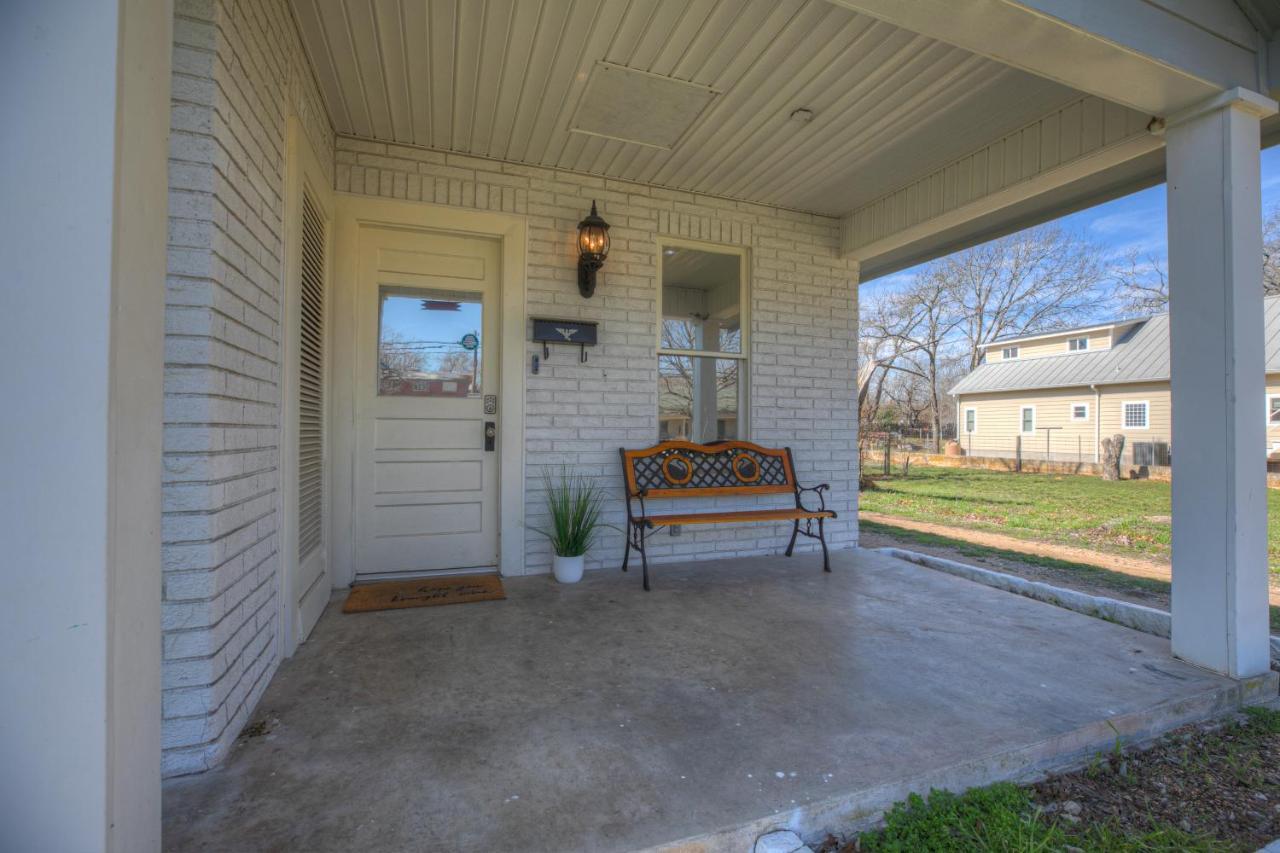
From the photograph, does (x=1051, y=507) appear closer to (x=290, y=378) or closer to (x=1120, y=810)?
(x=1120, y=810)

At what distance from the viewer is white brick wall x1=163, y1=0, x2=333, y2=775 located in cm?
156

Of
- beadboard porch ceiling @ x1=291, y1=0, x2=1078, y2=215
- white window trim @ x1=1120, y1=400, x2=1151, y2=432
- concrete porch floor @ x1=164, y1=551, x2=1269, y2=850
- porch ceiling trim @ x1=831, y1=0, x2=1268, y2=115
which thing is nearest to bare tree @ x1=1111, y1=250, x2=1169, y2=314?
white window trim @ x1=1120, y1=400, x2=1151, y2=432

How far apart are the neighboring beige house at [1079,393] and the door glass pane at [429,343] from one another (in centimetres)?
1539

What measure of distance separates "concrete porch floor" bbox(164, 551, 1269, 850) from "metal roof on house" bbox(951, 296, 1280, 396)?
53.6ft

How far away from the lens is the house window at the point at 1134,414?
15.2 metres

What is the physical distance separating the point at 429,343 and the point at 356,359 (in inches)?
17.2

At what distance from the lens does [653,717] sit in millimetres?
1945

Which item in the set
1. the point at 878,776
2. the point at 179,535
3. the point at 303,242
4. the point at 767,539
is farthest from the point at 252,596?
the point at 767,539

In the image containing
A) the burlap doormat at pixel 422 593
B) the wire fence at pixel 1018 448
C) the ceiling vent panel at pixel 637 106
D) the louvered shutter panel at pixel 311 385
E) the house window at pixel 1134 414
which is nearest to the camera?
the louvered shutter panel at pixel 311 385

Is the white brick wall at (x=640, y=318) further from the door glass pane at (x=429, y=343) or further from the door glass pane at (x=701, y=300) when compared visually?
the door glass pane at (x=429, y=343)

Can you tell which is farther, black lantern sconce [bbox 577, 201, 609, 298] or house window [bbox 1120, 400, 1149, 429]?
house window [bbox 1120, 400, 1149, 429]

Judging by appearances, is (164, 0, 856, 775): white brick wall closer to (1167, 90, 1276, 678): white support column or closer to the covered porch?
the covered porch

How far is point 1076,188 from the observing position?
3844mm

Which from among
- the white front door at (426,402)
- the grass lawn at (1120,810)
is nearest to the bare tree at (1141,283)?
the grass lawn at (1120,810)
